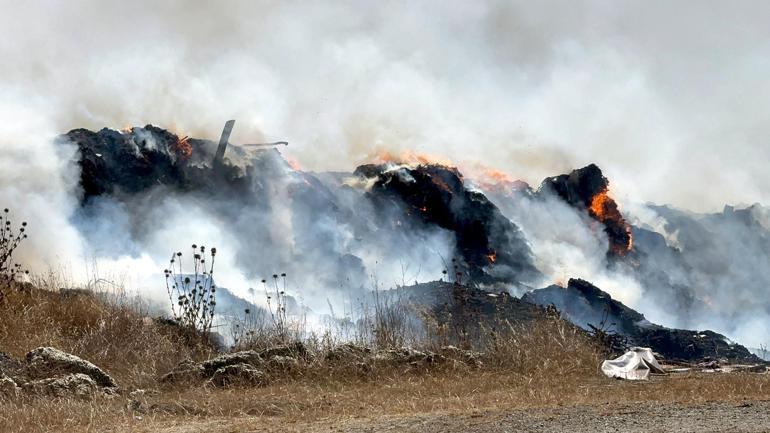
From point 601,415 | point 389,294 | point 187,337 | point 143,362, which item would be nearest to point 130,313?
point 187,337

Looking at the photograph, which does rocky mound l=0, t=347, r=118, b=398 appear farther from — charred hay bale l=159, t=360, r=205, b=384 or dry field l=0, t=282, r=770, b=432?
charred hay bale l=159, t=360, r=205, b=384

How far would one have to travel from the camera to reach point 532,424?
21.0 ft

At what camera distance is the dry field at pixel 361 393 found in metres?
6.91

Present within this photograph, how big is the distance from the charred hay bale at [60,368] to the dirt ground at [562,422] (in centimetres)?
284

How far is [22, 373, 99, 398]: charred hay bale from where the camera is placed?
8875 millimetres

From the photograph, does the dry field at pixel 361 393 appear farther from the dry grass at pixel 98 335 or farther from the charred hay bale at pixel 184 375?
the charred hay bale at pixel 184 375

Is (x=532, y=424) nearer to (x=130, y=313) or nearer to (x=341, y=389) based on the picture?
(x=341, y=389)

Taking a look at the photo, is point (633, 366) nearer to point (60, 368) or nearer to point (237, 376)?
point (237, 376)

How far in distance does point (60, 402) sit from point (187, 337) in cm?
492

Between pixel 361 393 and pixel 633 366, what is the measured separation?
3.61m

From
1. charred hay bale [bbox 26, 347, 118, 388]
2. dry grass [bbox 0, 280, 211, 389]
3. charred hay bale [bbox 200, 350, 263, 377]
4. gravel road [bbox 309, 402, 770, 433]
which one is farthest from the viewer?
dry grass [bbox 0, 280, 211, 389]

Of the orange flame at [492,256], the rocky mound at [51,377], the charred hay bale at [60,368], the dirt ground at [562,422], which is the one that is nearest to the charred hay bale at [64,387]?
the rocky mound at [51,377]

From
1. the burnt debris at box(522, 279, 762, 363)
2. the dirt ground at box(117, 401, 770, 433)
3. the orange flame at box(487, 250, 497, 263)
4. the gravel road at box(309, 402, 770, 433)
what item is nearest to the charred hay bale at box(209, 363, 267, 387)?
the dirt ground at box(117, 401, 770, 433)

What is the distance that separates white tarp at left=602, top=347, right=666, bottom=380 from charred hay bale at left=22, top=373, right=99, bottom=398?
6.38 meters
